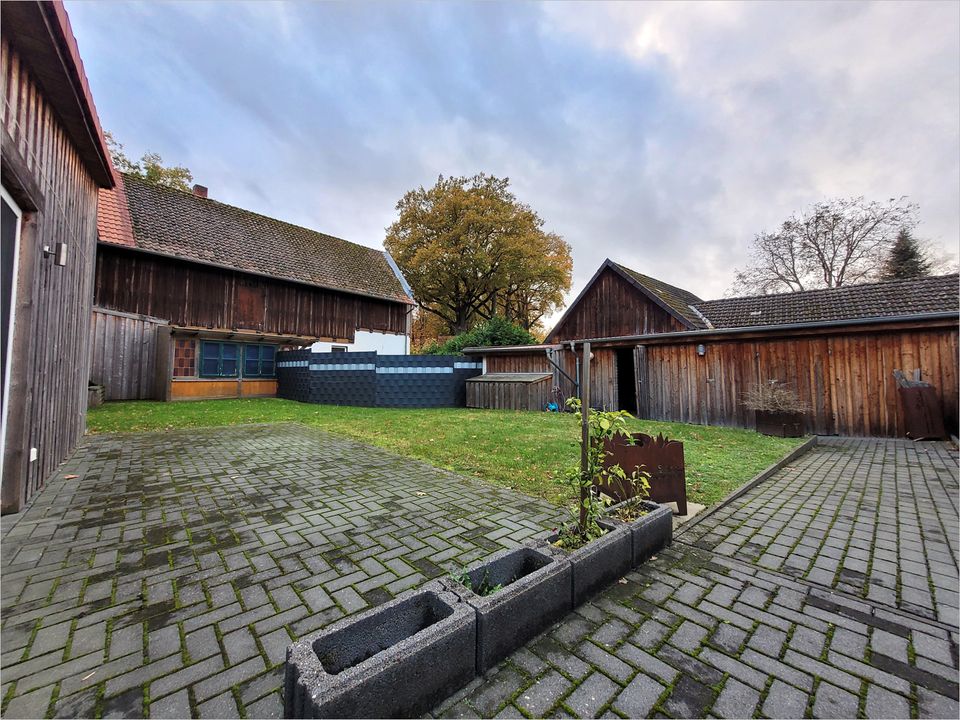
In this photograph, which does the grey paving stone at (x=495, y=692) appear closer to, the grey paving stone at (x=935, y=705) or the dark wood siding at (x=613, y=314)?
the grey paving stone at (x=935, y=705)

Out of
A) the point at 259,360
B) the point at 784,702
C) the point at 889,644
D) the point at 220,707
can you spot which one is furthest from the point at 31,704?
the point at 259,360

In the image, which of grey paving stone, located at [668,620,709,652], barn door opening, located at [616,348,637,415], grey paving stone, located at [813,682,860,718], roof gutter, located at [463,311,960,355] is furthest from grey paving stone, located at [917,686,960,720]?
barn door opening, located at [616,348,637,415]

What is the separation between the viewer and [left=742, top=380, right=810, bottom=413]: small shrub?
8.27m

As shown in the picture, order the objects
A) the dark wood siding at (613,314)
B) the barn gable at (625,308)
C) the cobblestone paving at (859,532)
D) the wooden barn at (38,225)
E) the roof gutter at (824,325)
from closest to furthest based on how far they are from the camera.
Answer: the cobblestone paving at (859,532) < the wooden barn at (38,225) < the roof gutter at (824,325) < the barn gable at (625,308) < the dark wood siding at (613,314)

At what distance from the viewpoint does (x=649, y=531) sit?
2607 mm

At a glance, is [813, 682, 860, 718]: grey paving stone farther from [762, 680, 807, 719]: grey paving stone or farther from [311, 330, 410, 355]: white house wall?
[311, 330, 410, 355]: white house wall

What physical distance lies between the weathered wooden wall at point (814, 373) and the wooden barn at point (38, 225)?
39.6ft

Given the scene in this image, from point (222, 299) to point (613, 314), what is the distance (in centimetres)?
1647

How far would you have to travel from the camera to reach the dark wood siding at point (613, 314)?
1502 cm

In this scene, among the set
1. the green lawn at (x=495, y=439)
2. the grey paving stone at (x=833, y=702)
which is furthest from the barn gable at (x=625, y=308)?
the grey paving stone at (x=833, y=702)

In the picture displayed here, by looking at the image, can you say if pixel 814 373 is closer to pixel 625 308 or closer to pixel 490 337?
pixel 625 308

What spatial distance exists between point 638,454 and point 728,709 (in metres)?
2.11

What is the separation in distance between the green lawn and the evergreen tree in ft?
68.8

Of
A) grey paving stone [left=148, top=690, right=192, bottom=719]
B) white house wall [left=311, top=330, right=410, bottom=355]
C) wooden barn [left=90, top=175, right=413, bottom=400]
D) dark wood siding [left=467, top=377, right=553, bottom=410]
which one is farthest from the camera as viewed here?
white house wall [left=311, top=330, right=410, bottom=355]
